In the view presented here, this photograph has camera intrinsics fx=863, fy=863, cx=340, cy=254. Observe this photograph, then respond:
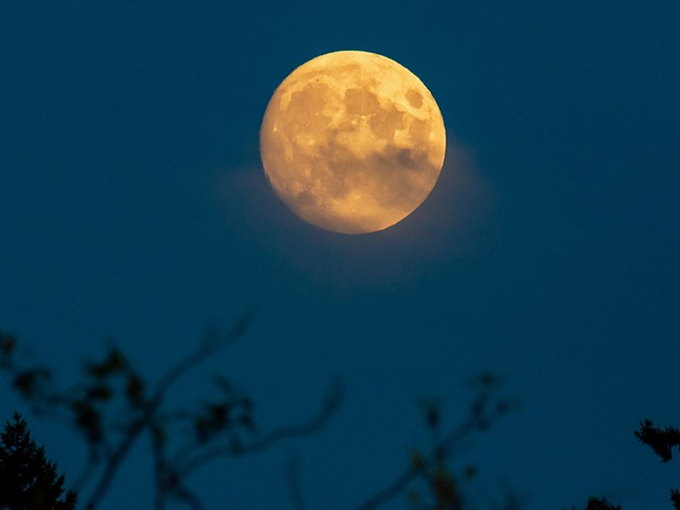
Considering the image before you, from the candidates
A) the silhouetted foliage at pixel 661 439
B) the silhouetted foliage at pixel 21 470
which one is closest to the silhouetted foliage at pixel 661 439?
the silhouetted foliage at pixel 661 439

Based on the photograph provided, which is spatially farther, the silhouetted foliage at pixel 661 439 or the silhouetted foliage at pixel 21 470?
the silhouetted foliage at pixel 21 470

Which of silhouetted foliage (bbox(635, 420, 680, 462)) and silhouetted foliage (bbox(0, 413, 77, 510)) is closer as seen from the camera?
silhouetted foliage (bbox(635, 420, 680, 462))

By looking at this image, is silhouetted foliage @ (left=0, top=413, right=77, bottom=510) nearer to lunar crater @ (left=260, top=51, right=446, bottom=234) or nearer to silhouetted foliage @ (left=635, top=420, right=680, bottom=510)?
lunar crater @ (left=260, top=51, right=446, bottom=234)

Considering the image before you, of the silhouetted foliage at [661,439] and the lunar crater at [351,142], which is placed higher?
the lunar crater at [351,142]

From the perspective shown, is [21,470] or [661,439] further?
[21,470]

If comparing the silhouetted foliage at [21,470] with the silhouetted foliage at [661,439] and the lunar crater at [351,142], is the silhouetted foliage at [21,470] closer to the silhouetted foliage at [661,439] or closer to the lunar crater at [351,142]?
the lunar crater at [351,142]

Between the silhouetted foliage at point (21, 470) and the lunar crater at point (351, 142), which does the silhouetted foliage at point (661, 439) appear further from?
the silhouetted foliage at point (21, 470)

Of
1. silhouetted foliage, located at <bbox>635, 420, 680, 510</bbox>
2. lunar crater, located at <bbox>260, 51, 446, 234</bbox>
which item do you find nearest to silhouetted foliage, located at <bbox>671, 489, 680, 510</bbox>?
silhouetted foliage, located at <bbox>635, 420, 680, 510</bbox>

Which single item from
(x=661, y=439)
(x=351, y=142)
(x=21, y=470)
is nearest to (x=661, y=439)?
(x=661, y=439)

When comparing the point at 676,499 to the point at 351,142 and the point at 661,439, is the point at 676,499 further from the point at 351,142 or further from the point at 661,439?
the point at 351,142

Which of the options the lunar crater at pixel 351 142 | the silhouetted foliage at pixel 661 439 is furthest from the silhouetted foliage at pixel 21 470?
the silhouetted foliage at pixel 661 439

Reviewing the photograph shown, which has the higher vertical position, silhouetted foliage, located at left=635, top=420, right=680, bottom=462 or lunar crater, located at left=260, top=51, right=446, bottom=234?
lunar crater, located at left=260, top=51, right=446, bottom=234

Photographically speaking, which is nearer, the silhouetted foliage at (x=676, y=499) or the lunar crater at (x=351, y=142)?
the silhouetted foliage at (x=676, y=499)

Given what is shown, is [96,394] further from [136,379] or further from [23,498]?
[23,498]
